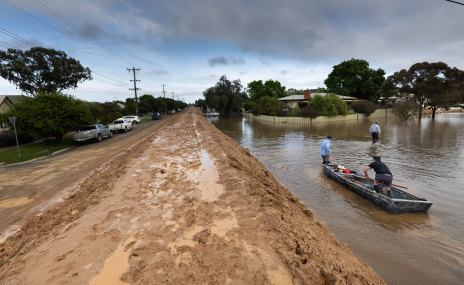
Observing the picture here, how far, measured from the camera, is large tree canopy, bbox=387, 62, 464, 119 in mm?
40656

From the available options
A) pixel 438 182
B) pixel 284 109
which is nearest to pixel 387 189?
pixel 438 182

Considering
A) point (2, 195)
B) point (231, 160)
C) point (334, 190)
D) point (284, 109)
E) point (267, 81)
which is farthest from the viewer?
point (267, 81)

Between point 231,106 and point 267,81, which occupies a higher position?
point 267,81

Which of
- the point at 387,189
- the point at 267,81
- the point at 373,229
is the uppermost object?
the point at 267,81

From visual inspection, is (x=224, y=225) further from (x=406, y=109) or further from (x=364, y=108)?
(x=406, y=109)

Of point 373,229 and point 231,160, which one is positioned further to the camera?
point 231,160

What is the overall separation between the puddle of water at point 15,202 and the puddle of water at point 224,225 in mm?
6613

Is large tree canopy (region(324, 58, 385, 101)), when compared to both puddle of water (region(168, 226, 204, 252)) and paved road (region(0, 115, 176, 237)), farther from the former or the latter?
puddle of water (region(168, 226, 204, 252))

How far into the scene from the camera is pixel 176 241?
179 inches

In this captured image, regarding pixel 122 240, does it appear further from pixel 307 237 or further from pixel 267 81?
pixel 267 81

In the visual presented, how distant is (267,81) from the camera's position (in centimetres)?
6525

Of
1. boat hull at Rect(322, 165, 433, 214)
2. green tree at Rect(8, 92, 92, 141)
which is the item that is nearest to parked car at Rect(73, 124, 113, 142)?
green tree at Rect(8, 92, 92, 141)

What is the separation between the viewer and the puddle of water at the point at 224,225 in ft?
16.0

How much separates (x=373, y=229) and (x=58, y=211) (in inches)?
348
